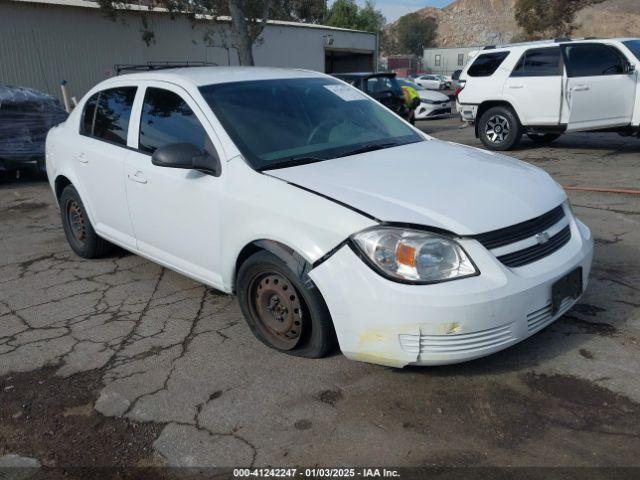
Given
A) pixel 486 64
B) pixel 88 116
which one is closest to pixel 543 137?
pixel 486 64

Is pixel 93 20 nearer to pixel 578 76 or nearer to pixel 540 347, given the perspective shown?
pixel 578 76

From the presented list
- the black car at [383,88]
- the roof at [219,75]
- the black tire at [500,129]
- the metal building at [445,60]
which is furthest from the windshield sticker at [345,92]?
the metal building at [445,60]

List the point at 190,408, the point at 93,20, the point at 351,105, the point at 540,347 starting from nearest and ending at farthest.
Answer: the point at 190,408
the point at 540,347
the point at 351,105
the point at 93,20

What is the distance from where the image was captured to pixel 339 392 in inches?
123

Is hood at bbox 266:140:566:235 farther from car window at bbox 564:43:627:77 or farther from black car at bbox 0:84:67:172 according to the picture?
black car at bbox 0:84:67:172

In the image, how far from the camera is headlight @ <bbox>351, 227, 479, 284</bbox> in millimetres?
2842

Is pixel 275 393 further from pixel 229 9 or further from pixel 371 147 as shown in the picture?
pixel 229 9

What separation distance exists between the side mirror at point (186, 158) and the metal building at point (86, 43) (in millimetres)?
17987

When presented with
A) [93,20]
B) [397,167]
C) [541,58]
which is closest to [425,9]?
[93,20]

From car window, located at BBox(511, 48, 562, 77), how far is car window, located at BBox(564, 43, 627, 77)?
19cm

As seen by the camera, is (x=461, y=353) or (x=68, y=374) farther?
(x=68, y=374)

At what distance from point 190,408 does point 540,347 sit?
202 cm

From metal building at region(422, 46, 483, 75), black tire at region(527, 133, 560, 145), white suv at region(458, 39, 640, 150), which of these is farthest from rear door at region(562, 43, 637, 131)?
metal building at region(422, 46, 483, 75)

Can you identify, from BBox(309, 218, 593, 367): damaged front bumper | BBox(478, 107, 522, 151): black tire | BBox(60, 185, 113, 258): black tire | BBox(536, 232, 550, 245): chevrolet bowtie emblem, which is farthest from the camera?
BBox(478, 107, 522, 151): black tire
